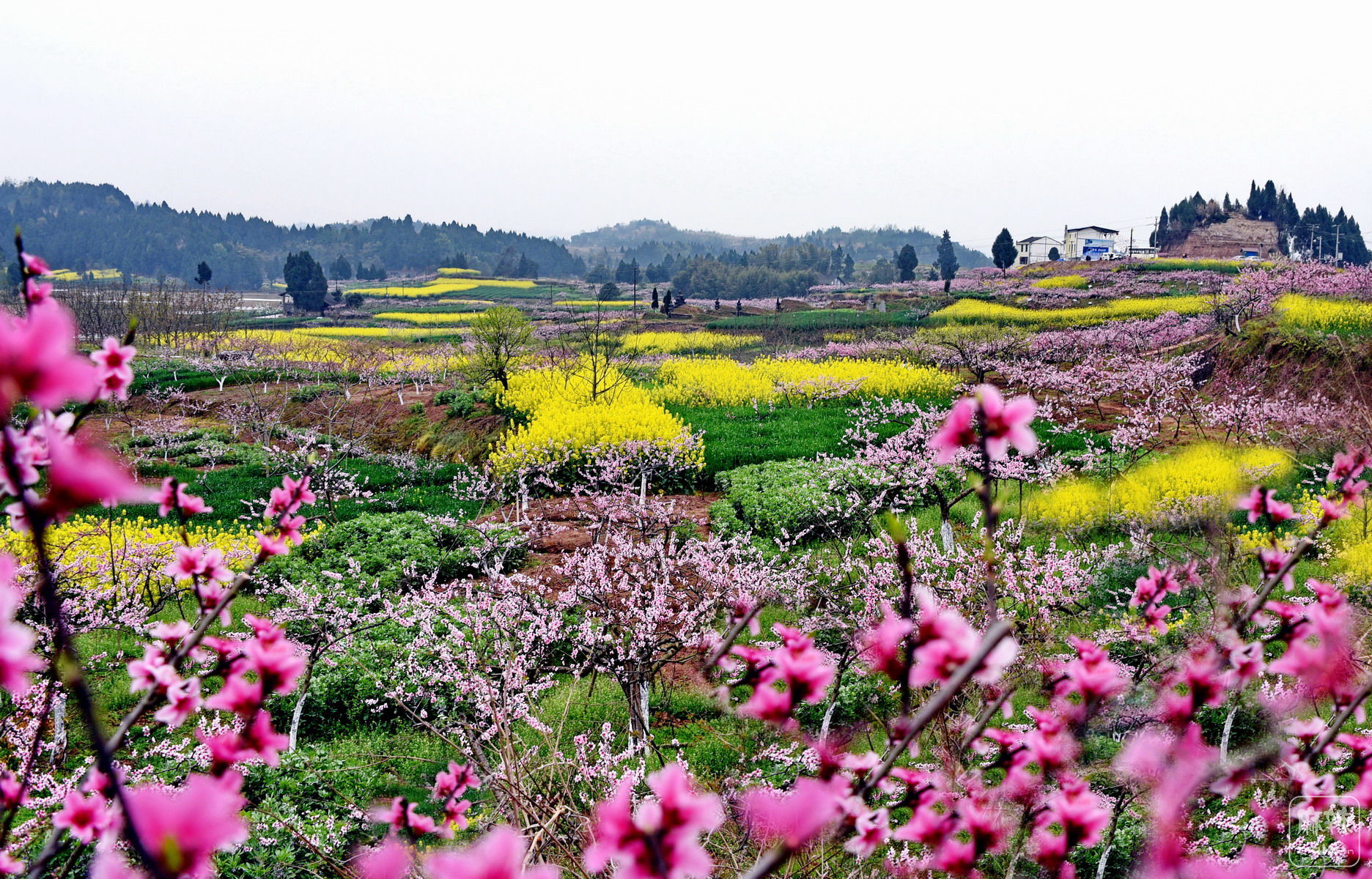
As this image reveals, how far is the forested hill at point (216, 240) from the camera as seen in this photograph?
405ft

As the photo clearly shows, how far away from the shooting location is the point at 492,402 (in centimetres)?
1709

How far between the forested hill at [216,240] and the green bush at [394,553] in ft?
351

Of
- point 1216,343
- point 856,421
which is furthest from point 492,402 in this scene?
point 1216,343

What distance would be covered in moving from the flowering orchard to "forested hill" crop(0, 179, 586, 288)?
103 meters

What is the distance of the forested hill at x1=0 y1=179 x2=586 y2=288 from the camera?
405ft

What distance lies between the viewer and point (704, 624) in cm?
524

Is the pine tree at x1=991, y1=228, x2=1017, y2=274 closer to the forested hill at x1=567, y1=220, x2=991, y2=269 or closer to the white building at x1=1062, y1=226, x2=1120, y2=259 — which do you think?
the white building at x1=1062, y1=226, x2=1120, y2=259

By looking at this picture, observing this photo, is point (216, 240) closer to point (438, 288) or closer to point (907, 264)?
point (438, 288)

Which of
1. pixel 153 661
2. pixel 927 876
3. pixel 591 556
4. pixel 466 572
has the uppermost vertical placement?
pixel 153 661

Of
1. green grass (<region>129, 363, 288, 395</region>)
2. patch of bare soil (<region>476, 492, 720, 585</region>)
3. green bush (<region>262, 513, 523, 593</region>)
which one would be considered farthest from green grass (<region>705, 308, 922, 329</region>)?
green bush (<region>262, 513, 523, 593</region>)

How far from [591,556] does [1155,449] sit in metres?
10.2

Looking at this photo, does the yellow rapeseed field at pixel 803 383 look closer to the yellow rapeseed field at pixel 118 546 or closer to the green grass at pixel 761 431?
the green grass at pixel 761 431

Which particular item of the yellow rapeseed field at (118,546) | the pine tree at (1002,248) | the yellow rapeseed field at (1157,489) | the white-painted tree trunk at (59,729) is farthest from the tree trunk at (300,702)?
the pine tree at (1002,248)

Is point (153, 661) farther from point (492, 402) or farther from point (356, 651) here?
point (492, 402)
